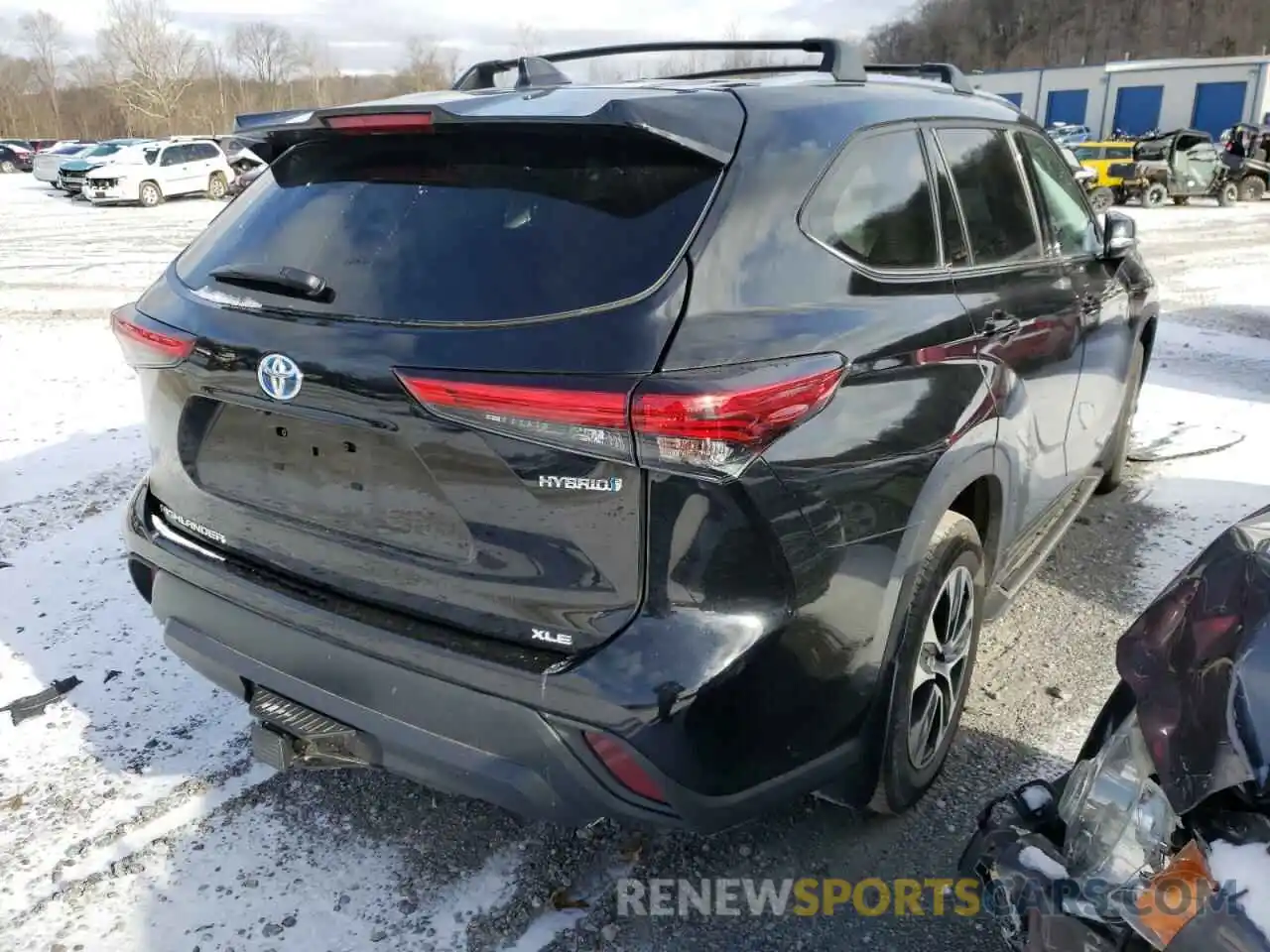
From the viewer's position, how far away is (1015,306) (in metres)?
2.88

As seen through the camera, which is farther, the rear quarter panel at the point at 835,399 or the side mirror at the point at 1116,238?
the side mirror at the point at 1116,238

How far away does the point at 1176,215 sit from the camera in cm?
2177

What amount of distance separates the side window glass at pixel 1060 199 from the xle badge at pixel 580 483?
2.32 meters

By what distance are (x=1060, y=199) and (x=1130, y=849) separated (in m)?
2.68

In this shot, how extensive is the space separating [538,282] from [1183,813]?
1.49 m

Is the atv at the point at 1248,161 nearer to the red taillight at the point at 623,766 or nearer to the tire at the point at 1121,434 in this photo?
the tire at the point at 1121,434

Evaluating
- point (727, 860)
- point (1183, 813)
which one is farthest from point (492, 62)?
point (1183, 813)

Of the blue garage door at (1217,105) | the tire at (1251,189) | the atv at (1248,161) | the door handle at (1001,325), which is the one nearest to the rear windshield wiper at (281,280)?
the door handle at (1001,325)

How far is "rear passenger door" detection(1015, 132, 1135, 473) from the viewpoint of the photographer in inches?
137

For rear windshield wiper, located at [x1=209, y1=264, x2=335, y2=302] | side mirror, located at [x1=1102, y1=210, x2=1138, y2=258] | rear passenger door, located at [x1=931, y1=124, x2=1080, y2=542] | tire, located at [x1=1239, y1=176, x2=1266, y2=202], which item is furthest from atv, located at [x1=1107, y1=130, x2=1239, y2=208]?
rear windshield wiper, located at [x1=209, y1=264, x2=335, y2=302]

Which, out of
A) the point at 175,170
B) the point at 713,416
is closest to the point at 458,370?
the point at 713,416

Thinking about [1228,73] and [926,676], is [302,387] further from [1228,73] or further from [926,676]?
[1228,73]

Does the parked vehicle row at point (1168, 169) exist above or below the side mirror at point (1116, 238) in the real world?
below

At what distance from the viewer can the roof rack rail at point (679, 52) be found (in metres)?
2.83
